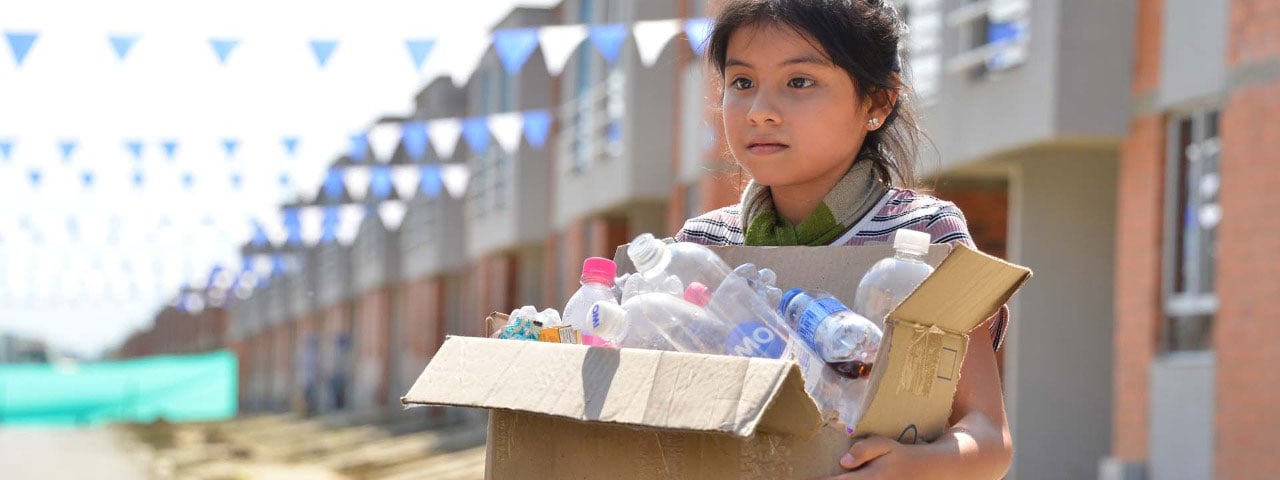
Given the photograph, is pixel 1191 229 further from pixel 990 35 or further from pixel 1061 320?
pixel 990 35

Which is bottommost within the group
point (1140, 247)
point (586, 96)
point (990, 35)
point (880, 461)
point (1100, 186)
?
point (880, 461)

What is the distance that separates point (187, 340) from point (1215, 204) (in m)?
89.7

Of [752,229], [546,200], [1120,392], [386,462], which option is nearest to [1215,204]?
[1120,392]

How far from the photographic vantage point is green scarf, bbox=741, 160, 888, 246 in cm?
243

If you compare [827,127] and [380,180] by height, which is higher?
[380,180]

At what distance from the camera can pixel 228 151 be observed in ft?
65.0

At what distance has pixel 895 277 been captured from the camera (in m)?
2.11

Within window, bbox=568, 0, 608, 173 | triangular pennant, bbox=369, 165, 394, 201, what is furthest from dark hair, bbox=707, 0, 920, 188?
triangular pennant, bbox=369, 165, 394, 201

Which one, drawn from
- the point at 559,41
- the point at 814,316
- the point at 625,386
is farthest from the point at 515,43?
the point at 625,386

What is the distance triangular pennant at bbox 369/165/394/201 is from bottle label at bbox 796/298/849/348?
75.0ft

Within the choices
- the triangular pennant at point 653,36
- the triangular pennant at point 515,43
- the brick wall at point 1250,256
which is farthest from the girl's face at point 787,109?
the triangular pennant at point 515,43

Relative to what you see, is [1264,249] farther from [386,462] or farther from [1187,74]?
[386,462]

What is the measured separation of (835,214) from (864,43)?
0.25m

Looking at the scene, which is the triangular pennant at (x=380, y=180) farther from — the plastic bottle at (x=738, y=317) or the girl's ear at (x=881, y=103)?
the plastic bottle at (x=738, y=317)
